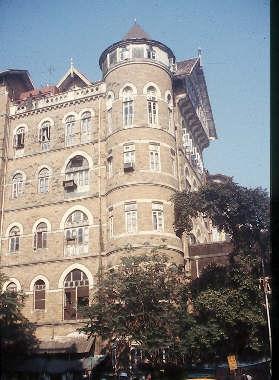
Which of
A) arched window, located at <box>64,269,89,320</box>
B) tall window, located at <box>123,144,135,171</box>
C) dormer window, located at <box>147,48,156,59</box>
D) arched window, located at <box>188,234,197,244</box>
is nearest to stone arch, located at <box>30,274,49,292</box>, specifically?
arched window, located at <box>64,269,89,320</box>

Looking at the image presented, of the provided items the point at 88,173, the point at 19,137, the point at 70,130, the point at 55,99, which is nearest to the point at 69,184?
the point at 88,173

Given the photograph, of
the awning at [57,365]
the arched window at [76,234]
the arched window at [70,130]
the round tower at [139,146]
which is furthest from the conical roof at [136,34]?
the awning at [57,365]

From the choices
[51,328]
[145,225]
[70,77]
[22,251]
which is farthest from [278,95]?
[70,77]

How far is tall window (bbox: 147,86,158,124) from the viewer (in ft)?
91.4

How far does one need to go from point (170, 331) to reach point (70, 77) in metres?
21.2

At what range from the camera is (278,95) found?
6.06 metres

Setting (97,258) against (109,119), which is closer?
(97,258)

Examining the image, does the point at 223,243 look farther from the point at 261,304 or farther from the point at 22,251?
the point at 22,251

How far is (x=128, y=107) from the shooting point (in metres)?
28.0

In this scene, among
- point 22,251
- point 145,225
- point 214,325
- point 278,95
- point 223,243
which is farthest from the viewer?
point 22,251

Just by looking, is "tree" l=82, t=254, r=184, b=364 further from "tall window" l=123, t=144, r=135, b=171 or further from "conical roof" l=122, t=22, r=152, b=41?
"conical roof" l=122, t=22, r=152, b=41

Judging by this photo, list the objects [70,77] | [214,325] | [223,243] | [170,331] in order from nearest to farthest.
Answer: [170,331] → [214,325] → [223,243] → [70,77]

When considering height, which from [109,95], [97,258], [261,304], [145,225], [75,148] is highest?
[109,95]

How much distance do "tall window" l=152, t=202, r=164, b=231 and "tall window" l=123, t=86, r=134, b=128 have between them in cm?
557
